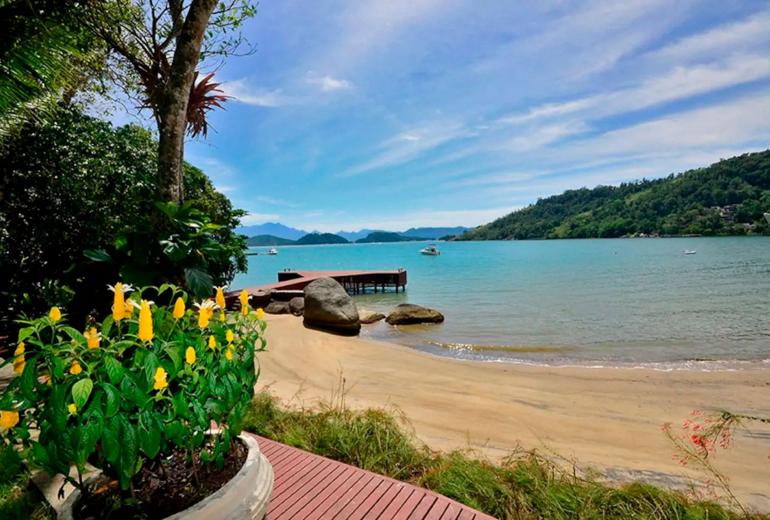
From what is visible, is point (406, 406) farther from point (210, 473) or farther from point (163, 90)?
point (163, 90)

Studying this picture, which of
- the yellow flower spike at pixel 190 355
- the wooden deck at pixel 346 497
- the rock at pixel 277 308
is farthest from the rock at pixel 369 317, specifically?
the yellow flower spike at pixel 190 355

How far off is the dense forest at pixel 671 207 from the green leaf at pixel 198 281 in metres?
85.5

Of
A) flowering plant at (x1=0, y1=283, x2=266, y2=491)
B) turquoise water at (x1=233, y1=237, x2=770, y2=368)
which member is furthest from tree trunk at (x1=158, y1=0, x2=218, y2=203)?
turquoise water at (x1=233, y1=237, x2=770, y2=368)

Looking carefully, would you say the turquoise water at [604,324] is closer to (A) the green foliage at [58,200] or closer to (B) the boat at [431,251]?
(A) the green foliage at [58,200]

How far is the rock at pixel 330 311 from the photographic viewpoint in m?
12.2

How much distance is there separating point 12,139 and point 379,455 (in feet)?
23.9

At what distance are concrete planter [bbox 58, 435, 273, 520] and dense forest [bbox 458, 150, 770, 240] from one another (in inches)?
3380

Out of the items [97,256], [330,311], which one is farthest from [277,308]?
[97,256]

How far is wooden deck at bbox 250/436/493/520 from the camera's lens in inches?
93.8

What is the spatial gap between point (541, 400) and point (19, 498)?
6716 mm

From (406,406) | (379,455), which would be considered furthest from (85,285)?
(406,406)

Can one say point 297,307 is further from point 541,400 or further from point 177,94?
point 177,94

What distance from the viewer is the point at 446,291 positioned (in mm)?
25188

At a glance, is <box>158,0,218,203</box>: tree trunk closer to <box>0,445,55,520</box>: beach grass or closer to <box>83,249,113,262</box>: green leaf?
→ <box>83,249,113,262</box>: green leaf
